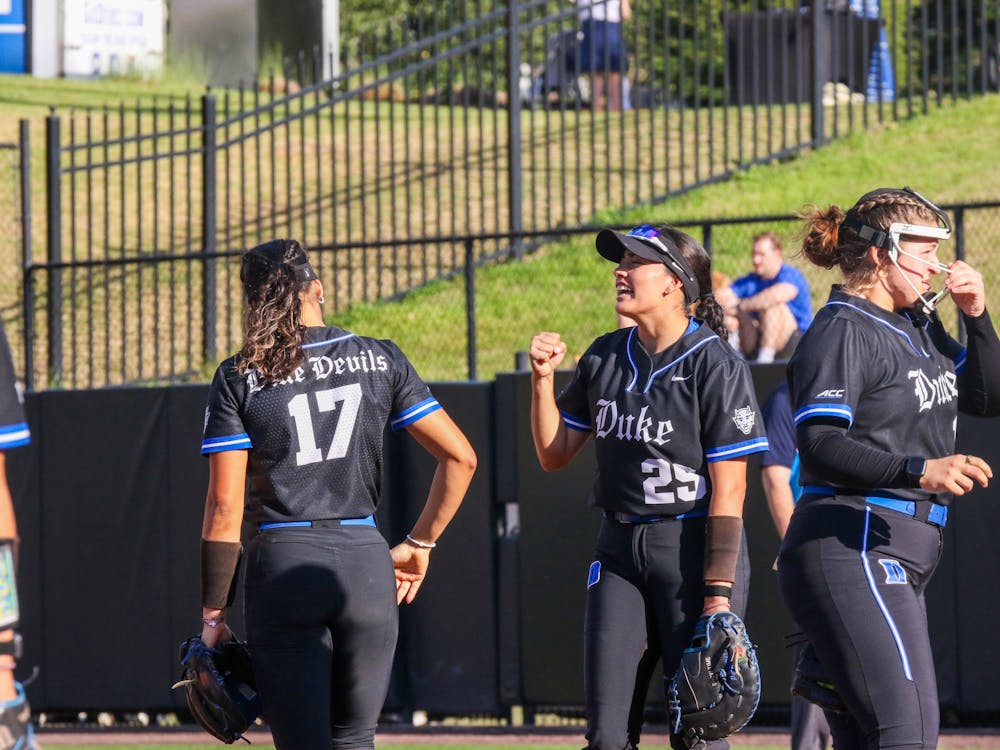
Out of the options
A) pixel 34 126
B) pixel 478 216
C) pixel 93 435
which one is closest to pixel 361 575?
pixel 93 435

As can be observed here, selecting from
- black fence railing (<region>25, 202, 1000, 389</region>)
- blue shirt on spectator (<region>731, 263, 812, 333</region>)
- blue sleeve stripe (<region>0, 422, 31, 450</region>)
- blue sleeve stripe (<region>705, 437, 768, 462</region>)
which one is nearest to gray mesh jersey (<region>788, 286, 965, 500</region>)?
blue sleeve stripe (<region>705, 437, 768, 462</region>)

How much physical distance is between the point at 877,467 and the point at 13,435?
92.4 inches

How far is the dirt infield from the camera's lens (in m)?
8.12

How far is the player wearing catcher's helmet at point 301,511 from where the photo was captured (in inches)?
185

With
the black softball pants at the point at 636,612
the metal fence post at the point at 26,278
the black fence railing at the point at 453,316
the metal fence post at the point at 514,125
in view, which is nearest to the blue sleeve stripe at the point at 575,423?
the black softball pants at the point at 636,612

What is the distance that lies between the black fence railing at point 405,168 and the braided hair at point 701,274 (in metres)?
6.43

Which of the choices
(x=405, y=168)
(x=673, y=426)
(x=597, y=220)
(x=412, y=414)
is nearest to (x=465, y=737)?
(x=412, y=414)

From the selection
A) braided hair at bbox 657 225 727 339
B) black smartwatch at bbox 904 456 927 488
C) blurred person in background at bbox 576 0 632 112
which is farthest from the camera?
blurred person in background at bbox 576 0 632 112

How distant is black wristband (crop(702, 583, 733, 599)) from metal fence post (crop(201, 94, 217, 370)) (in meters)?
7.13

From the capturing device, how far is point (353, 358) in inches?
192

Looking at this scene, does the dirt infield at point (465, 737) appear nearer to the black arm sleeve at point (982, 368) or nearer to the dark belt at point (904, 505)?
the black arm sleeve at point (982, 368)

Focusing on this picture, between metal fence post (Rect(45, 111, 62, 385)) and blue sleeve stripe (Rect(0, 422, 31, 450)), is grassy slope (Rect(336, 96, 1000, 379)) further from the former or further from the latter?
blue sleeve stripe (Rect(0, 422, 31, 450))

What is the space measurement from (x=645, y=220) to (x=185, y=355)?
14.3ft

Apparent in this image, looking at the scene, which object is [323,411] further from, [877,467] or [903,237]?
[903,237]
